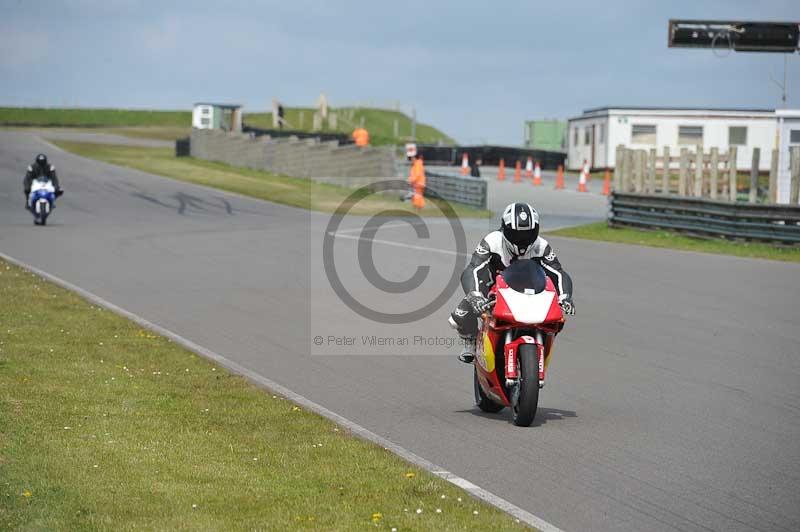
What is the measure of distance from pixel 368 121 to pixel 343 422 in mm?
94187

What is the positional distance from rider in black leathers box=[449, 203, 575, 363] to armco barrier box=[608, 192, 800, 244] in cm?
1781

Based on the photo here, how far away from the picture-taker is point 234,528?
6301 mm

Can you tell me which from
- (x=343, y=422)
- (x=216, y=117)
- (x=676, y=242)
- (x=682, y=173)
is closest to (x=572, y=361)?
(x=343, y=422)

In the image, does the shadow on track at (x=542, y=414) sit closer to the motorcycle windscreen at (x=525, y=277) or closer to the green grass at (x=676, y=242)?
the motorcycle windscreen at (x=525, y=277)

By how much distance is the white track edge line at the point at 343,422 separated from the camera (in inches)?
269

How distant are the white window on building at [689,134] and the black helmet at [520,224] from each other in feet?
151

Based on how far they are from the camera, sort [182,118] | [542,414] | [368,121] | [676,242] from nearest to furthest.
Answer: [542,414] → [676,242] → [368,121] → [182,118]

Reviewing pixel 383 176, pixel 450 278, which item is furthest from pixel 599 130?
pixel 450 278

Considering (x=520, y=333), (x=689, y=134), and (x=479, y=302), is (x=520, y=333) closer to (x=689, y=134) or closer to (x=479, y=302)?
(x=479, y=302)

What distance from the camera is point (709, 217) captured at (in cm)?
2825

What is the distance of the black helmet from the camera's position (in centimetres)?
909

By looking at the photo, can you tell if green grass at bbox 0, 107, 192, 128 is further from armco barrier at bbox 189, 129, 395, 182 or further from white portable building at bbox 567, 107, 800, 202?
white portable building at bbox 567, 107, 800, 202

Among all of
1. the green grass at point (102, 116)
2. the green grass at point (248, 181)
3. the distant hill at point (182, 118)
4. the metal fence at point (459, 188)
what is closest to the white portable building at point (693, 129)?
the metal fence at point (459, 188)

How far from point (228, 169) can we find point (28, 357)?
43701 millimetres
